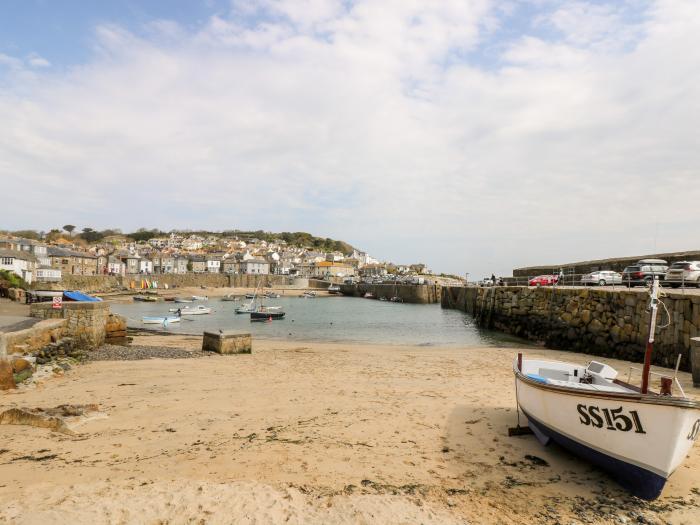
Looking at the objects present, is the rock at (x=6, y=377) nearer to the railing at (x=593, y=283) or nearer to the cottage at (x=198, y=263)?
the railing at (x=593, y=283)

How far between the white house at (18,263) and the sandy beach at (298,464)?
57.2 metres

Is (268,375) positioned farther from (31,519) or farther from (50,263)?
(50,263)

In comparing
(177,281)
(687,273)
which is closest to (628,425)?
(687,273)

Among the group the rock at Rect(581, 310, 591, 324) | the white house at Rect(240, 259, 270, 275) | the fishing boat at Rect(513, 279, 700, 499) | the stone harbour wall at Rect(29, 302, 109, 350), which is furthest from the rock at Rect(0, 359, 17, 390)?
the white house at Rect(240, 259, 270, 275)

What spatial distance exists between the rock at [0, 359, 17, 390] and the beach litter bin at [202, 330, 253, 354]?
877 cm

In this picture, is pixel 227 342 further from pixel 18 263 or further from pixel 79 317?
pixel 18 263

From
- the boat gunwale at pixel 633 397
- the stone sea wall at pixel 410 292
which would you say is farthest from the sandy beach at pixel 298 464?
the stone sea wall at pixel 410 292

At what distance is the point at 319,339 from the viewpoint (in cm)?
3144

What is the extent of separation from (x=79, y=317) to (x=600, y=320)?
25.3 metres

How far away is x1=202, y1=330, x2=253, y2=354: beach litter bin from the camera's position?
64.2ft

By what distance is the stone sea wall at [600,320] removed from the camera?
1689cm

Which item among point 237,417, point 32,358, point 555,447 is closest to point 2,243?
point 32,358

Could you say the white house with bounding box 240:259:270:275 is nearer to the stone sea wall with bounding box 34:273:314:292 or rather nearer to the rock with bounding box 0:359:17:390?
the stone sea wall with bounding box 34:273:314:292

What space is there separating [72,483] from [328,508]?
11.6 ft
